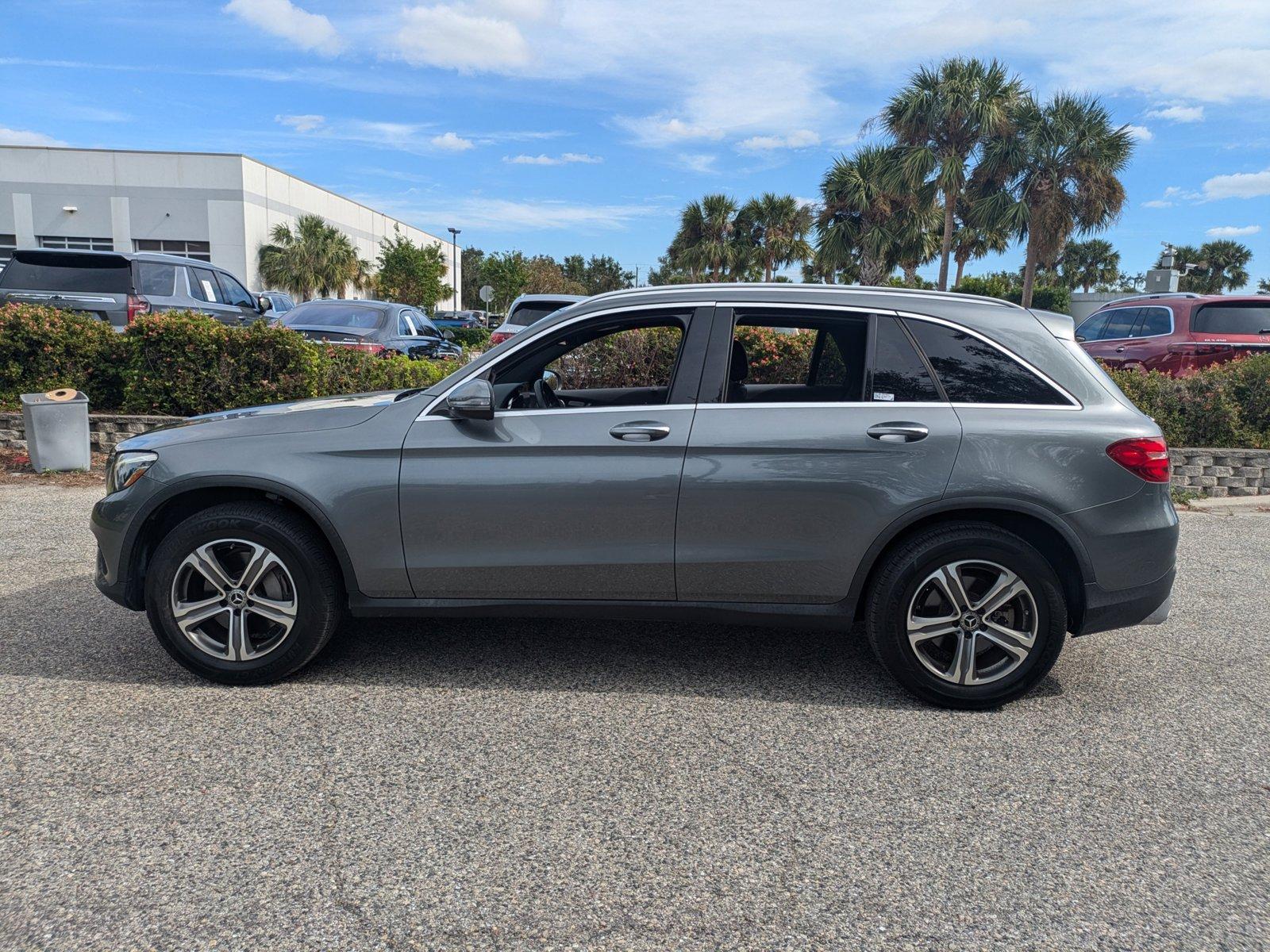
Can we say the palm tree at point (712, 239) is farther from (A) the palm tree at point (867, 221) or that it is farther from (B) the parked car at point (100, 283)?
(B) the parked car at point (100, 283)

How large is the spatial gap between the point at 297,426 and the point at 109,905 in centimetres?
199

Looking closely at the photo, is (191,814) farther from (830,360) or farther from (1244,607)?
(1244,607)

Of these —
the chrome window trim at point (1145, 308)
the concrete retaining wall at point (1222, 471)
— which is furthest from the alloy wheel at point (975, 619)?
the chrome window trim at point (1145, 308)

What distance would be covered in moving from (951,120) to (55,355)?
32.7 metres

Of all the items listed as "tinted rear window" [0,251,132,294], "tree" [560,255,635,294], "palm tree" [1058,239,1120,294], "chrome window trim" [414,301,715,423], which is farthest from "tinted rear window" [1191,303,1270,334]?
"tree" [560,255,635,294]

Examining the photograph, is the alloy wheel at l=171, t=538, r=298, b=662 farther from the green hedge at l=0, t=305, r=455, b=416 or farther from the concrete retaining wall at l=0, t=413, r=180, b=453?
the concrete retaining wall at l=0, t=413, r=180, b=453

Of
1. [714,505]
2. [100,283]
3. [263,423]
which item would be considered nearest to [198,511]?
[263,423]

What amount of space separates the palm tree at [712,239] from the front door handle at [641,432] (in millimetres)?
49316

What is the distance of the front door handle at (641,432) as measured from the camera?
3746mm

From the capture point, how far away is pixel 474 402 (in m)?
3.74

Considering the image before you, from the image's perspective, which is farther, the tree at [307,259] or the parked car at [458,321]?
the tree at [307,259]

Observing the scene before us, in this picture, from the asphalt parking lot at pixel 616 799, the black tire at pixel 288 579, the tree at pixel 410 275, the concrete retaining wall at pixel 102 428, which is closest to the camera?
the asphalt parking lot at pixel 616 799

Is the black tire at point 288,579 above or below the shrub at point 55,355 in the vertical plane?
below

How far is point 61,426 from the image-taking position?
8.73 metres
